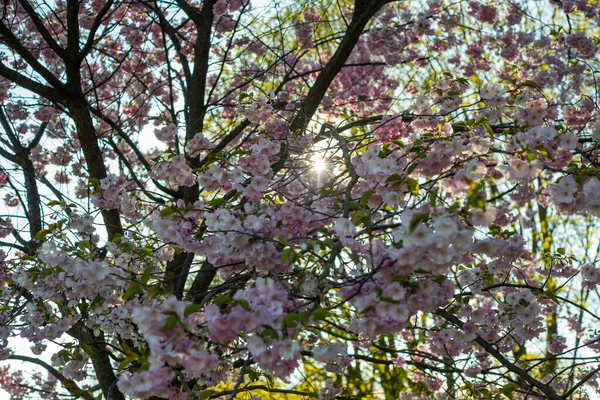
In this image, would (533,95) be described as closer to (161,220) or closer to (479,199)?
(479,199)

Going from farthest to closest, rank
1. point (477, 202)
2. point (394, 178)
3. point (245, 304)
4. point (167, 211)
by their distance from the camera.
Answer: point (167, 211), point (394, 178), point (245, 304), point (477, 202)

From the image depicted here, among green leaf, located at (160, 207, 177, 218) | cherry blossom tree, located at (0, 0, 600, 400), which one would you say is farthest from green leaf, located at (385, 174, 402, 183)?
green leaf, located at (160, 207, 177, 218)

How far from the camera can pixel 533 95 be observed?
3529mm

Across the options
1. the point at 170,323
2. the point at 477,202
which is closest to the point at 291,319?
the point at 170,323

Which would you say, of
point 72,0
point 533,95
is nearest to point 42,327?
point 72,0

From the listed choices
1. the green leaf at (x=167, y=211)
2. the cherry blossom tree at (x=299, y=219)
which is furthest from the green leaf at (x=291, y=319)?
the green leaf at (x=167, y=211)

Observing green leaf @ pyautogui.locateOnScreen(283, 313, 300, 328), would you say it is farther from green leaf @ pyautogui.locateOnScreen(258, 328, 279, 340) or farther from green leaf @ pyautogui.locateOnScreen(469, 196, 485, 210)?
A: green leaf @ pyautogui.locateOnScreen(469, 196, 485, 210)

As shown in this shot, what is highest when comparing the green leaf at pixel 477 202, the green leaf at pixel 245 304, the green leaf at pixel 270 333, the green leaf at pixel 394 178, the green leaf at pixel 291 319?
the green leaf at pixel 394 178

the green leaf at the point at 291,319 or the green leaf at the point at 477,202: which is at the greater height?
the green leaf at the point at 477,202

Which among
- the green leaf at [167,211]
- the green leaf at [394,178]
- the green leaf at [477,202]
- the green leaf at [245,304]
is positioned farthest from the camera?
the green leaf at [167,211]

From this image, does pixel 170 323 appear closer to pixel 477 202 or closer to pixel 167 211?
pixel 167 211

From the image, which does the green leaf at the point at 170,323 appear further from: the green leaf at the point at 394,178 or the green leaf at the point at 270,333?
the green leaf at the point at 394,178

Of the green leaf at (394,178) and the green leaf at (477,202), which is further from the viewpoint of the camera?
the green leaf at (394,178)

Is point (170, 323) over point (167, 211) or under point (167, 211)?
under
